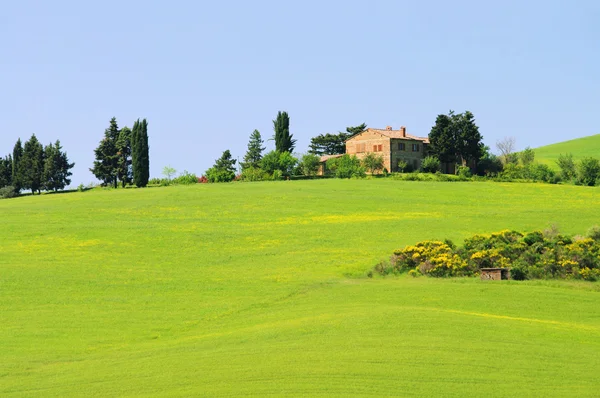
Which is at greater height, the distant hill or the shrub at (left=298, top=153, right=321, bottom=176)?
the distant hill

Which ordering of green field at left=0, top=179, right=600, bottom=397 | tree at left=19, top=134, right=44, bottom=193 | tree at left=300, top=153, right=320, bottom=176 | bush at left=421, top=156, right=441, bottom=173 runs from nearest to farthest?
green field at left=0, top=179, right=600, bottom=397
bush at left=421, top=156, right=441, bottom=173
tree at left=300, top=153, right=320, bottom=176
tree at left=19, top=134, right=44, bottom=193

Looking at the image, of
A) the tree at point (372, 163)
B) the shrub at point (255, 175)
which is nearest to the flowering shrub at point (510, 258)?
the shrub at point (255, 175)

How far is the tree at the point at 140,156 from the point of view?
377ft

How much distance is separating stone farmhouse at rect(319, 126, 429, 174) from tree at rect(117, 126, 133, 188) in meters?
36.8

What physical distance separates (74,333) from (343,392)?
1517 centimetres

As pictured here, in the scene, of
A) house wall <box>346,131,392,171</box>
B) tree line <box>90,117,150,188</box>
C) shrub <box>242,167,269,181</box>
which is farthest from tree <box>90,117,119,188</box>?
house wall <box>346,131,392,171</box>

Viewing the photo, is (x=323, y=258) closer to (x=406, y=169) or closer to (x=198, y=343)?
(x=198, y=343)

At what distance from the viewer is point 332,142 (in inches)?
6865

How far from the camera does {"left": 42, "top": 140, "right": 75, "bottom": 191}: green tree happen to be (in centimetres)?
13412

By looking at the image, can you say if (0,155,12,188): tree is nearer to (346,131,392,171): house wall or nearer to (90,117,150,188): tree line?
(90,117,150,188): tree line

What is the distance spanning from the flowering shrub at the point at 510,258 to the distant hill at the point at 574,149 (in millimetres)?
121098

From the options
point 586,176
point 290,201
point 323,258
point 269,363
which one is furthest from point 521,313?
point 586,176

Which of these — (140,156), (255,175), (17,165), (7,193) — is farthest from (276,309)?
(17,165)

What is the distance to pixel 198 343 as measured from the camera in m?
30.2
